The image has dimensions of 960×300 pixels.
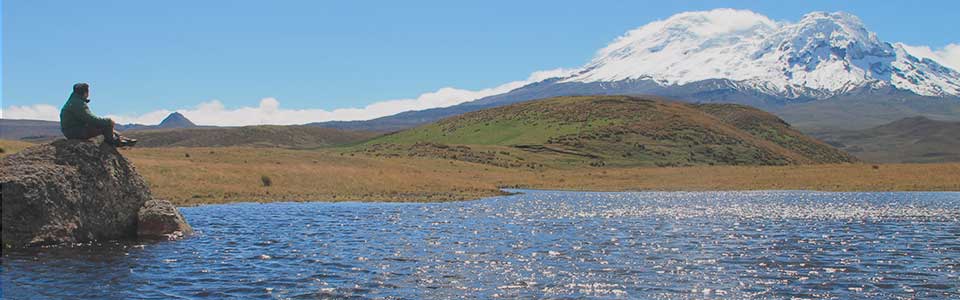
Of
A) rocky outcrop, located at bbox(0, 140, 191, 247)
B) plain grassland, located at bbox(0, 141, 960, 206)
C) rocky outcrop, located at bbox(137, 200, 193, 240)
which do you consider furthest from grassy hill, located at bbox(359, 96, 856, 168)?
rocky outcrop, located at bbox(0, 140, 191, 247)

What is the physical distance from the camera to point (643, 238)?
3550 cm

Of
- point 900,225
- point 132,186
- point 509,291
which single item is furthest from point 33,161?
point 900,225

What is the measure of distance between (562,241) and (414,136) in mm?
144514

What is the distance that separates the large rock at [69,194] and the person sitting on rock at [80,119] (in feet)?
1.82

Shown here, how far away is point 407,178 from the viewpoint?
77.1 meters

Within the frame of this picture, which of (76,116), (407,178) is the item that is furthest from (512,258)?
(407,178)

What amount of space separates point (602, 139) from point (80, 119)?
121 meters

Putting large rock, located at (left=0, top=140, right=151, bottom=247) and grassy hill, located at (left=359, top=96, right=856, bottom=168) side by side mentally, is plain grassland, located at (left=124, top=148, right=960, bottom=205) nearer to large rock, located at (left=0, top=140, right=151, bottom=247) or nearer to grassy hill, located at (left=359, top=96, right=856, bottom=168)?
grassy hill, located at (left=359, top=96, right=856, bottom=168)

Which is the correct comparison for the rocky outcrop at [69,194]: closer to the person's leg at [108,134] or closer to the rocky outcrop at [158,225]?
the person's leg at [108,134]

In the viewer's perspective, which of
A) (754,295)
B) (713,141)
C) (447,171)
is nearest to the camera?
(754,295)

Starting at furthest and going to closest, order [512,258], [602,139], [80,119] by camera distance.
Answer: [602,139] → [80,119] → [512,258]

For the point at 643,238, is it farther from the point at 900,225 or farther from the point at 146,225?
the point at 146,225

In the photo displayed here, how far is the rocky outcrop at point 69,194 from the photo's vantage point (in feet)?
96.7

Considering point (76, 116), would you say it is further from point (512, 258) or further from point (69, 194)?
point (512, 258)
